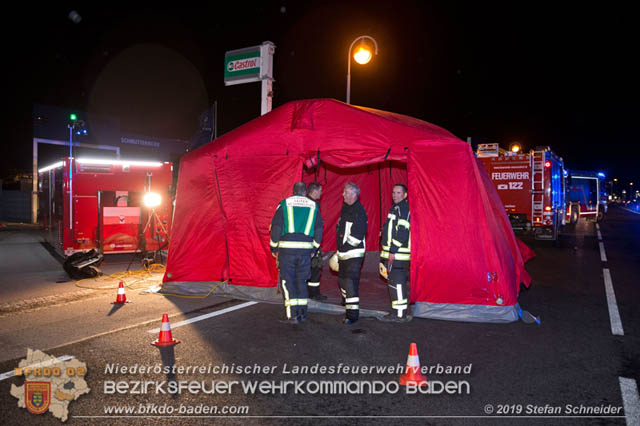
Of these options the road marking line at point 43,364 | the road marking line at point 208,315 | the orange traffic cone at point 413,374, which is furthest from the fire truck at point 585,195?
the road marking line at point 43,364

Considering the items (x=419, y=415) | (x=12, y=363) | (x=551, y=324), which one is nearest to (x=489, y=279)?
A: (x=551, y=324)

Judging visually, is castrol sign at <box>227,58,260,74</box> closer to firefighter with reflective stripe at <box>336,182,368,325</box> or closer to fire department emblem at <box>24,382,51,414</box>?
firefighter with reflective stripe at <box>336,182,368,325</box>

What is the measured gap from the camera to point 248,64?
1047 centimetres

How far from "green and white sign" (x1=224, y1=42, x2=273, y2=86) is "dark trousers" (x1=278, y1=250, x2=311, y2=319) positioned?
578 centimetres

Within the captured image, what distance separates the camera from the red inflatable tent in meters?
6.33

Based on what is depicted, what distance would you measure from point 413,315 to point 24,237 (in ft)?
58.8

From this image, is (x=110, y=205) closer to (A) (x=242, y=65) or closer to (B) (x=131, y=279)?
(B) (x=131, y=279)

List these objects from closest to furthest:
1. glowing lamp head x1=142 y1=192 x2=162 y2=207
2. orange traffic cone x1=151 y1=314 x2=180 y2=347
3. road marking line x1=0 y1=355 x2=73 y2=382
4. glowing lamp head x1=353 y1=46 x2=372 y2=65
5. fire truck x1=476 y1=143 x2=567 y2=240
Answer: road marking line x1=0 y1=355 x2=73 y2=382 → orange traffic cone x1=151 y1=314 x2=180 y2=347 → glowing lamp head x1=142 y1=192 x2=162 y2=207 → glowing lamp head x1=353 y1=46 x2=372 y2=65 → fire truck x1=476 y1=143 x2=567 y2=240

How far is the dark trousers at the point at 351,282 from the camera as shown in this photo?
606 centimetres

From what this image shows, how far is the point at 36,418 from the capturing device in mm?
3439

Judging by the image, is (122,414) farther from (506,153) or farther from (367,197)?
(506,153)

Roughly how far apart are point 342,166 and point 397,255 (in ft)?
A: 6.17

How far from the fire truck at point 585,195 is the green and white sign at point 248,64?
21.6 metres
